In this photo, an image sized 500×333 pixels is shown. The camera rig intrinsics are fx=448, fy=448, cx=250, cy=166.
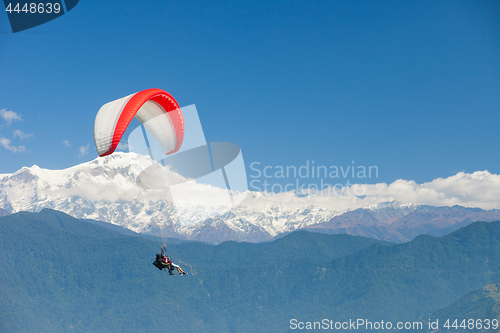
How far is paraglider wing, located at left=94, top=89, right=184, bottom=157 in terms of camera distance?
32469 mm

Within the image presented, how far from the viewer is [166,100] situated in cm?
3984

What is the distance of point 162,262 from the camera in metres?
35.3

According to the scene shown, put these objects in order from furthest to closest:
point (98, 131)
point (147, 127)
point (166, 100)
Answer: point (147, 127), point (166, 100), point (98, 131)

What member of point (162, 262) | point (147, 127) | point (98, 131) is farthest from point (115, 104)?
point (162, 262)

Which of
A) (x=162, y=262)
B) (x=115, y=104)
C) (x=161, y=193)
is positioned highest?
(x=115, y=104)

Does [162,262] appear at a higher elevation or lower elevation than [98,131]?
lower

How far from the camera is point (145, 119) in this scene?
42188mm

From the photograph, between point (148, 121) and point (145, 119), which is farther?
point (148, 121)

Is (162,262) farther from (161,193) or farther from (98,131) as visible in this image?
(98,131)

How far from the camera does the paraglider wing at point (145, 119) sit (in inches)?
1278

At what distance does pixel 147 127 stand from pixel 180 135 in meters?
3.25

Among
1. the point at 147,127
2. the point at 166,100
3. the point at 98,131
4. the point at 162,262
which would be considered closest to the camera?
the point at 98,131

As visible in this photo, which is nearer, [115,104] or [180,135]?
[115,104]

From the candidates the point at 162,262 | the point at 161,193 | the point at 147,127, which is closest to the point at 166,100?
the point at 147,127
